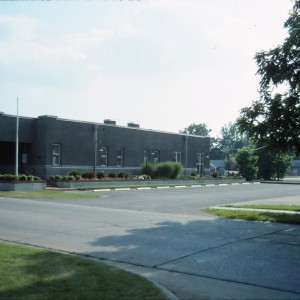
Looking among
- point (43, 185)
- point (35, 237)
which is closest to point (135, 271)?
point (35, 237)

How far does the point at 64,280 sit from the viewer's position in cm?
629

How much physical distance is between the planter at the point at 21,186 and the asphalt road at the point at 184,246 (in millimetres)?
11254

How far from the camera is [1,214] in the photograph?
1541 centimetres

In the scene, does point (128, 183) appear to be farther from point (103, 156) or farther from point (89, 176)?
point (103, 156)

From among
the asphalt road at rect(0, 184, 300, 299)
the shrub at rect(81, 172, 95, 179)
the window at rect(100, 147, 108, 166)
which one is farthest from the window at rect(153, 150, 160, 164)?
the asphalt road at rect(0, 184, 300, 299)

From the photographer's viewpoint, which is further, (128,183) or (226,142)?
(226,142)

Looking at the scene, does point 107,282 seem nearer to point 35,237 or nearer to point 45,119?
point 35,237

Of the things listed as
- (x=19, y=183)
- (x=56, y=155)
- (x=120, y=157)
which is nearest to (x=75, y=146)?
(x=56, y=155)

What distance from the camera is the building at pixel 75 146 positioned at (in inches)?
1430

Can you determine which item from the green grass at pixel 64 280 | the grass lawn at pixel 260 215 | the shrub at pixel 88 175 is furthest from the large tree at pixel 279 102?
the shrub at pixel 88 175

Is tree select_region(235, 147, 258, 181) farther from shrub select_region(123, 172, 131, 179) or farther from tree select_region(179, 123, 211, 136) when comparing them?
tree select_region(179, 123, 211, 136)

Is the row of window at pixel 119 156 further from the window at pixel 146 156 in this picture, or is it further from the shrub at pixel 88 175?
the shrub at pixel 88 175

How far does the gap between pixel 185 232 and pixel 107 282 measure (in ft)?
19.0

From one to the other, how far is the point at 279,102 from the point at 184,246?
27.6 ft
